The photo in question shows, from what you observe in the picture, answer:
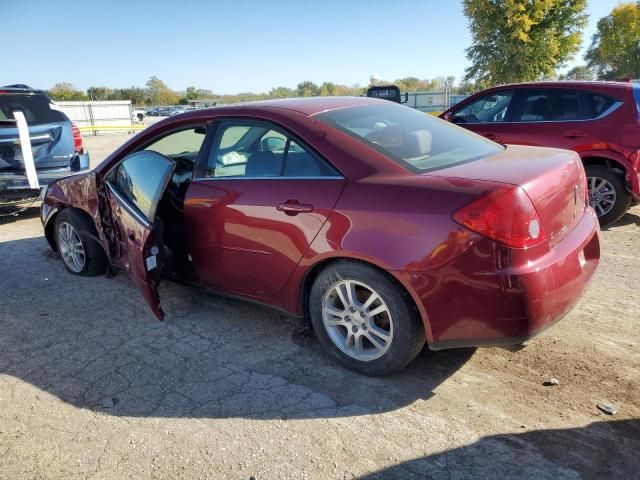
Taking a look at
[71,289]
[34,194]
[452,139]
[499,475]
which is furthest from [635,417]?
[34,194]

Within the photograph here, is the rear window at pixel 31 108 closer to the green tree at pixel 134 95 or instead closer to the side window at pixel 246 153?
the side window at pixel 246 153

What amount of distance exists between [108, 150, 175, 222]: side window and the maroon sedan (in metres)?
0.02

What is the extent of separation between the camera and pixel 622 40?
1971 inches

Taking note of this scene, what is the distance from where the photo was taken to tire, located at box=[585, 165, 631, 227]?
5.67 m

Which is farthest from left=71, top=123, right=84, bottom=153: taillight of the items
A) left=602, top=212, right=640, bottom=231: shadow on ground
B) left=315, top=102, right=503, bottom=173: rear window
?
left=602, top=212, right=640, bottom=231: shadow on ground

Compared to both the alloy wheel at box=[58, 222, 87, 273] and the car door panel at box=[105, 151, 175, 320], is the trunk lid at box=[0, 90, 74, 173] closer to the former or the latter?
the alloy wheel at box=[58, 222, 87, 273]

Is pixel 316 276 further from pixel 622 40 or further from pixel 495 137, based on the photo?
pixel 622 40

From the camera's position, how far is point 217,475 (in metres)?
2.28

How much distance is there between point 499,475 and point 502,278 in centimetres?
86

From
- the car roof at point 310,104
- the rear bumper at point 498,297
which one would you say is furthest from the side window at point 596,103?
the rear bumper at point 498,297

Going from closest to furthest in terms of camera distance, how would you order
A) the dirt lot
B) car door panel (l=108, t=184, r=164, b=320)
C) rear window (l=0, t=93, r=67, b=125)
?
the dirt lot, car door panel (l=108, t=184, r=164, b=320), rear window (l=0, t=93, r=67, b=125)

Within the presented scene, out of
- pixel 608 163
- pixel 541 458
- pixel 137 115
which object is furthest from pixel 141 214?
pixel 137 115

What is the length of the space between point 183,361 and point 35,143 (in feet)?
17.5

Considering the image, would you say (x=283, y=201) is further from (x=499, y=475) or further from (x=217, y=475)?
(x=499, y=475)
